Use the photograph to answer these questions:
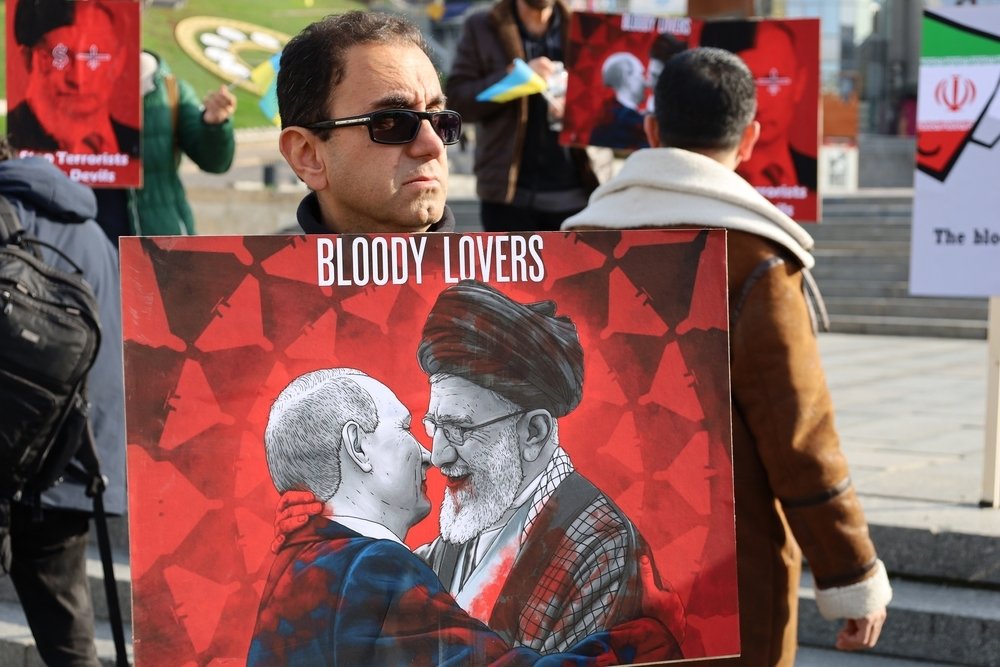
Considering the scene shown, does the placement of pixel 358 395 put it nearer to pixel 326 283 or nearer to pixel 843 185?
pixel 326 283

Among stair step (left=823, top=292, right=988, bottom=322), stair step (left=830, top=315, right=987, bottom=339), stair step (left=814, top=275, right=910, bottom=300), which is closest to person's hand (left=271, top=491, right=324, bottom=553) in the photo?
stair step (left=830, top=315, right=987, bottom=339)

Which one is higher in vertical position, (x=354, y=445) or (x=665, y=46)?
(x=665, y=46)

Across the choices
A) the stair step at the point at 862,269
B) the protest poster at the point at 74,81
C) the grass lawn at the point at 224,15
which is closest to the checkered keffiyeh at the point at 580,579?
the protest poster at the point at 74,81

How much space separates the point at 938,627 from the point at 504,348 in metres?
3.15

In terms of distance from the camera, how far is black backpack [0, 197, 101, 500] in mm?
3445

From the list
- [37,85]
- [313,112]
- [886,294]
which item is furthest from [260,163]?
[313,112]

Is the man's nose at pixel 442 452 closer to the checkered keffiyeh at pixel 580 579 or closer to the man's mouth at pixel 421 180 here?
the checkered keffiyeh at pixel 580 579

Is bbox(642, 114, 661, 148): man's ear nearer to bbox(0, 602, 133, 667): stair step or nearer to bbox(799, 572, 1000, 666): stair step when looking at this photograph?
bbox(799, 572, 1000, 666): stair step

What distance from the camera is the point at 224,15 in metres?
51.4

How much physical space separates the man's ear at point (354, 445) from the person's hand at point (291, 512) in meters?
0.07

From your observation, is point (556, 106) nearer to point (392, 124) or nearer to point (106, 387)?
point (106, 387)

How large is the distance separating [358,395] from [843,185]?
26.7 metres

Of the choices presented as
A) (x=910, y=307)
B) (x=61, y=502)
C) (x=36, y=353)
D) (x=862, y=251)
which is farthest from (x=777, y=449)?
(x=862, y=251)

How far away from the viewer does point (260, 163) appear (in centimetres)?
3325
